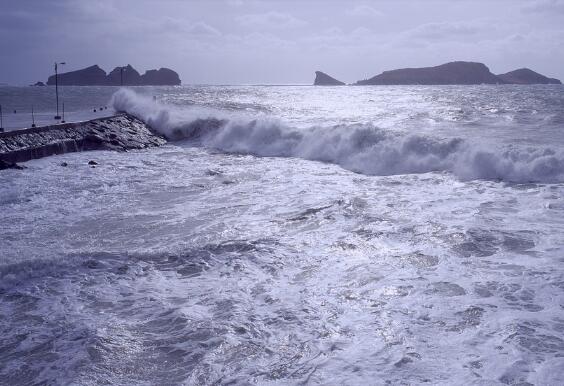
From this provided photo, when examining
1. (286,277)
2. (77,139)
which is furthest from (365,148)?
(286,277)

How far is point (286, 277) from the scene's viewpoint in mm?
6918

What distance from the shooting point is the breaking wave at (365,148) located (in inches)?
564

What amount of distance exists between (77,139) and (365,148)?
1140 cm

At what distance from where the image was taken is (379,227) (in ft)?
30.3

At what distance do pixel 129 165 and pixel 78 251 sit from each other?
9.58 m

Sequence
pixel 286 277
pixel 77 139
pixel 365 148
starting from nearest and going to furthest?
pixel 286 277, pixel 365 148, pixel 77 139

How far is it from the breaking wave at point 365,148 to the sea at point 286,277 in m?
0.13

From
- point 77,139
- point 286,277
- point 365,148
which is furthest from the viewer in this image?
point 77,139

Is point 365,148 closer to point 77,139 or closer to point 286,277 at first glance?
point 77,139

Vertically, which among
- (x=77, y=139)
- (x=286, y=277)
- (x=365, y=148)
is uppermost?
(x=365, y=148)

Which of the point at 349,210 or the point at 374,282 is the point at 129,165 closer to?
the point at 349,210

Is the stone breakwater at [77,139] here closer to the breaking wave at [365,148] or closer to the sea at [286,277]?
the breaking wave at [365,148]

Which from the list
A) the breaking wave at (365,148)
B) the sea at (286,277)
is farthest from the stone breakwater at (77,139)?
the sea at (286,277)

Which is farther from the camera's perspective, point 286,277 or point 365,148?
point 365,148
